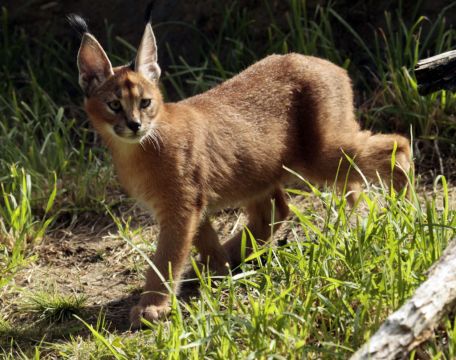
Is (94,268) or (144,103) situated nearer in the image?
(144,103)

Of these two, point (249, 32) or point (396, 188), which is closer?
point (396, 188)

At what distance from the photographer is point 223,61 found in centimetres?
724

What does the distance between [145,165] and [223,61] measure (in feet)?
7.46

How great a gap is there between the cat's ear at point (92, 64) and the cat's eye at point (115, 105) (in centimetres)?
21

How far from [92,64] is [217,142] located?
845 millimetres

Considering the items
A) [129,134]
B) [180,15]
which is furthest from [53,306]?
[180,15]

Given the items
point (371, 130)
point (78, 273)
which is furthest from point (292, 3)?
point (78, 273)

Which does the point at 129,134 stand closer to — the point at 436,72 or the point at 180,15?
the point at 436,72

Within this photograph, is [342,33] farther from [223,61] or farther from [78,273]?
[78,273]

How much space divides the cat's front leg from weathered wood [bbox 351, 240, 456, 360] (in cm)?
168

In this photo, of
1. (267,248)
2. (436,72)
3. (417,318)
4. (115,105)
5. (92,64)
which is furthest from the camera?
(92,64)

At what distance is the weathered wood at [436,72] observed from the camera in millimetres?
4066

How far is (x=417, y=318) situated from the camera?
3400 mm

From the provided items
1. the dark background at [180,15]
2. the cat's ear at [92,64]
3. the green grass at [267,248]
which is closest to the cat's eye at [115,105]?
the cat's ear at [92,64]
